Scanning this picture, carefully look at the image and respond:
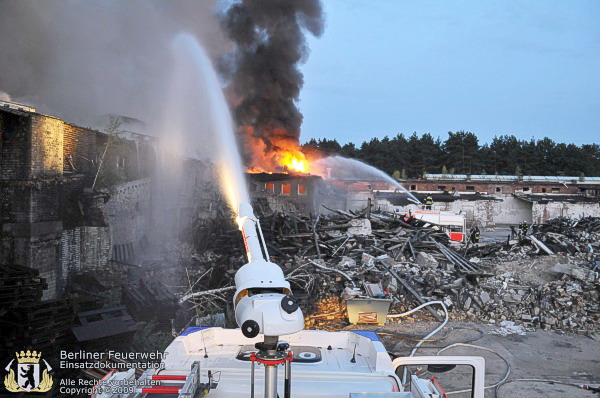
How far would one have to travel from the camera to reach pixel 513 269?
1434cm

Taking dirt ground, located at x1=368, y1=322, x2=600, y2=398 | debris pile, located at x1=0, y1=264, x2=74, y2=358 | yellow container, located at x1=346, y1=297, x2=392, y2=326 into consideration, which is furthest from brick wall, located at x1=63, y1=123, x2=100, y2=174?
dirt ground, located at x1=368, y1=322, x2=600, y2=398

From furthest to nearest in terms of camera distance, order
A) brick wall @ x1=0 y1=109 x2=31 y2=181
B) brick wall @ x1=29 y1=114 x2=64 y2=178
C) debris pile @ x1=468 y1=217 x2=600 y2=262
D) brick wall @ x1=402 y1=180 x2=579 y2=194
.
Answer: brick wall @ x1=402 y1=180 x2=579 y2=194 < debris pile @ x1=468 y1=217 x2=600 y2=262 < brick wall @ x1=29 y1=114 x2=64 y2=178 < brick wall @ x1=0 y1=109 x2=31 y2=181

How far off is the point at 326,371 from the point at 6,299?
6.67 meters

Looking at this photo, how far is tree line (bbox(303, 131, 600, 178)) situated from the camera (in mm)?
75312

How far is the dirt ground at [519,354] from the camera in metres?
7.69

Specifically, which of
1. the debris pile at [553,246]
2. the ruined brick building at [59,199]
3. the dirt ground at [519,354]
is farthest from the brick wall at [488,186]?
the dirt ground at [519,354]

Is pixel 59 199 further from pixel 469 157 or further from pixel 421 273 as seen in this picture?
pixel 469 157

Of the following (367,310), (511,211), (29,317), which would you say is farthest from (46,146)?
(511,211)

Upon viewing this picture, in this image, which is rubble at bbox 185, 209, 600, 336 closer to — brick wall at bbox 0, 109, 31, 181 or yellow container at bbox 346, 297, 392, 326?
yellow container at bbox 346, 297, 392, 326

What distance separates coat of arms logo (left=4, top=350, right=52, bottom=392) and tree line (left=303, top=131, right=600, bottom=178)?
224 feet

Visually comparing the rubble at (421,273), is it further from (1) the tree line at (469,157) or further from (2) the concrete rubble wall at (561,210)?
(1) the tree line at (469,157)

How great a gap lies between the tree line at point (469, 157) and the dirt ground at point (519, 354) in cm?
6417

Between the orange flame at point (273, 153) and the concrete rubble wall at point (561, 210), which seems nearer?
the orange flame at point (273, 153)

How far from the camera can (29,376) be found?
22.5 ft
